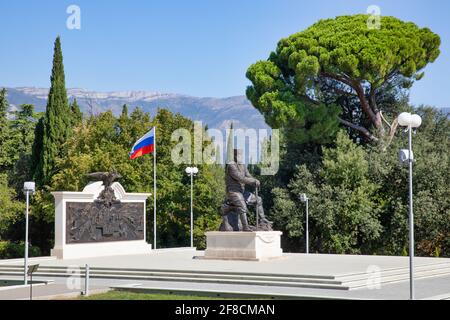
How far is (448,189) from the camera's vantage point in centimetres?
3612

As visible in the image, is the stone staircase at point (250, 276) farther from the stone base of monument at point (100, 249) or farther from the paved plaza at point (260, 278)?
the stone base of monument at point (100, 249)

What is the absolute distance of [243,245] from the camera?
26094 millimetres

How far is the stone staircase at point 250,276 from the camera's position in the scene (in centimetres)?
1947

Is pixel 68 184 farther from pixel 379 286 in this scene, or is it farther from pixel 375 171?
pixel 379 286

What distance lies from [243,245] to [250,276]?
5.30 metres

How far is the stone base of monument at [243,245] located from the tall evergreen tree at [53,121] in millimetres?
18571

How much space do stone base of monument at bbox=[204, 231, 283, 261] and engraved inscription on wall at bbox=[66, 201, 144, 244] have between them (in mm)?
6345

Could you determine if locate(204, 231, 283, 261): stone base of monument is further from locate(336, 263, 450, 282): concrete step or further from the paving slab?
locate(336, 263, 450, 282): concrete step

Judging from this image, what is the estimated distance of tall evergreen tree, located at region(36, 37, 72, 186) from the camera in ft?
139

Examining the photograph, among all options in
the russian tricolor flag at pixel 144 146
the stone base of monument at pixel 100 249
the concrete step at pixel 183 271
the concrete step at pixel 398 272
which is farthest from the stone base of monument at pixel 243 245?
the russian tricolor flag at pixel 144 146

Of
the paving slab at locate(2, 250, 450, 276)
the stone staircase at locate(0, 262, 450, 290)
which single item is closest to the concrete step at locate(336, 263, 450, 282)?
the stone staircase at locate(0, 262, 450, 290)

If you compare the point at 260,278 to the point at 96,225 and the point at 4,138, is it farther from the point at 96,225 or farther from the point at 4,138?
the point at 4,138
